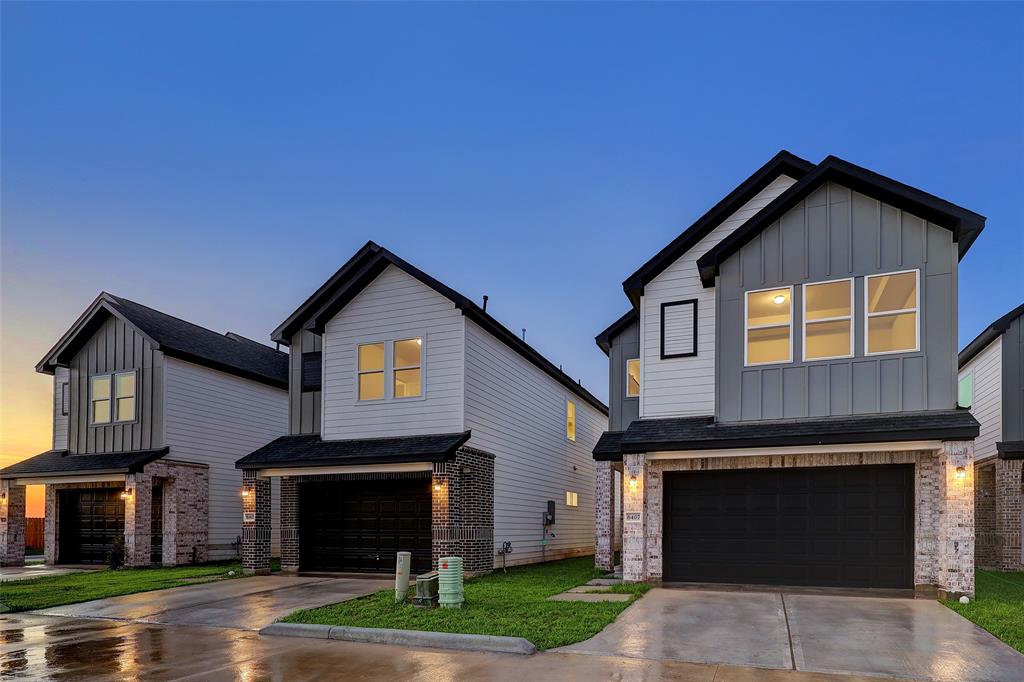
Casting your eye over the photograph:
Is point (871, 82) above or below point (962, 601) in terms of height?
above

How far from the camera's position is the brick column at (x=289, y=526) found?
18.7m

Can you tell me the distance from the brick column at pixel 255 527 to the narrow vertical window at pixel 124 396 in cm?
588

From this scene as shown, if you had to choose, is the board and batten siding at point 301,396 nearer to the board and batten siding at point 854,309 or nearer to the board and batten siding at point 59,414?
the board and batten siding at point 59,414

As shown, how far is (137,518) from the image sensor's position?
20.5 meters

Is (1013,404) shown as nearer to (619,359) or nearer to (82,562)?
(619,359)

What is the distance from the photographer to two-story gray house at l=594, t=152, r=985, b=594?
42.9ft

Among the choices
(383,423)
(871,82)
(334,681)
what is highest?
(871,82)

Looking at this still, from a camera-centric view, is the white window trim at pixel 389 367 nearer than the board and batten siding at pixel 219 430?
Yes

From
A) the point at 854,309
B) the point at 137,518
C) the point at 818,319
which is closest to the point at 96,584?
the point at 137,518

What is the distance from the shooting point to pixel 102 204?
26266mm

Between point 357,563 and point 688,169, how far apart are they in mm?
157704

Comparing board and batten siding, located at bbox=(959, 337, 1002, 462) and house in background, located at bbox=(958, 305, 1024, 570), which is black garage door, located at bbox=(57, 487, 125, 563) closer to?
house in background, located at bbox=(958, 305, 1024, 570)

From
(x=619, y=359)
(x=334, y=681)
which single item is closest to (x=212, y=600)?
(x=334, y=681)

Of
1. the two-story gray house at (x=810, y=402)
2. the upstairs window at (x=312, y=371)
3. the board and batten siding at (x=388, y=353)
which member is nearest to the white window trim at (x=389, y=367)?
the board and batten siding at (x=388, y=353)
